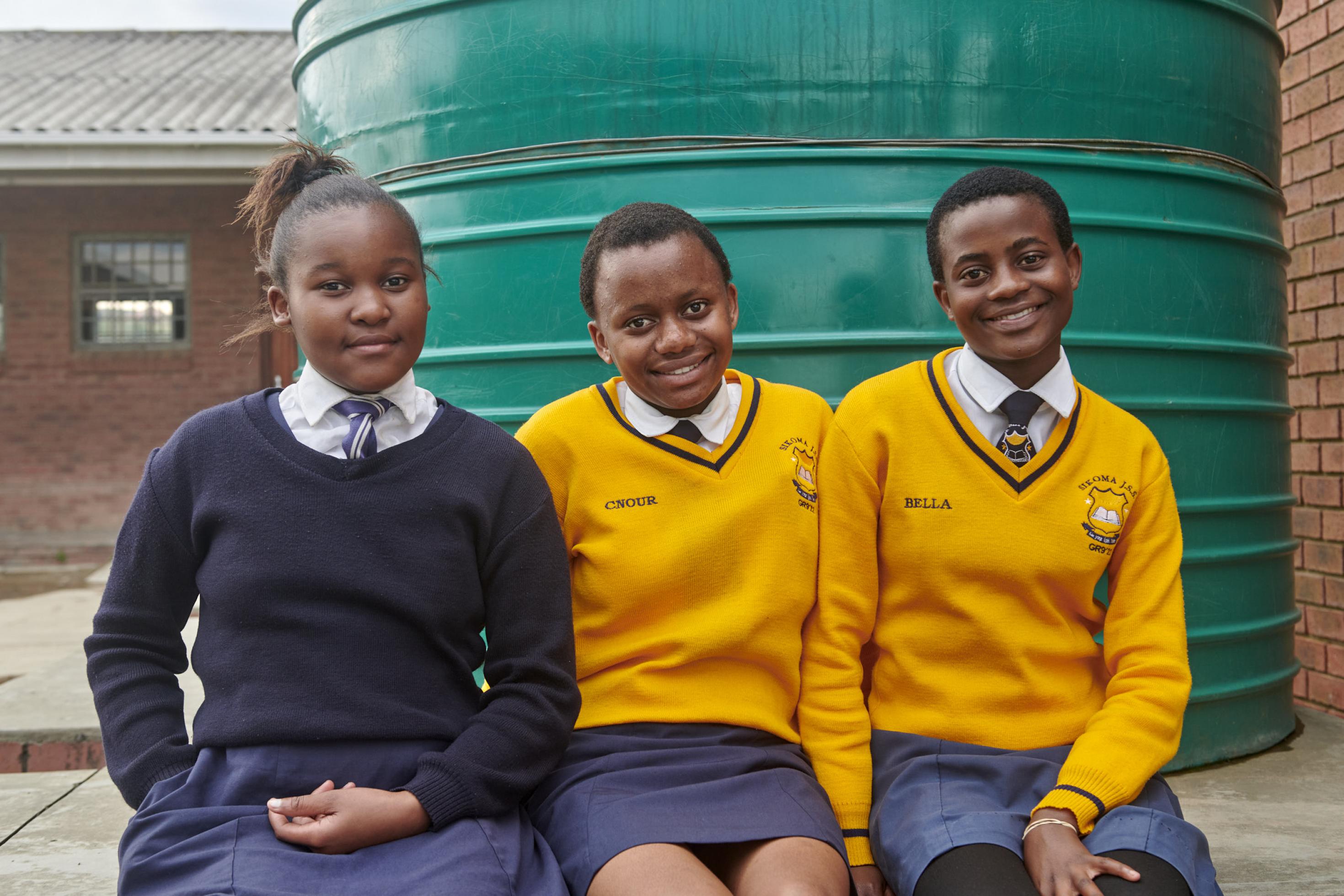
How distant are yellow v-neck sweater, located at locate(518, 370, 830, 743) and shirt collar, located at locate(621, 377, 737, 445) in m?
0.02

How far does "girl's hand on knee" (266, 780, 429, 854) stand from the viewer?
4.35 feet

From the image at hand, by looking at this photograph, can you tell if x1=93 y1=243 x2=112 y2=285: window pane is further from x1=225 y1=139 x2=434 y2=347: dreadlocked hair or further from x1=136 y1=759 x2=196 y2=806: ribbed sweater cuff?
x1=136 y1=759 x2=196 y2=806: ribbed sweater cuff

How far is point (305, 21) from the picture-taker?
2.79m

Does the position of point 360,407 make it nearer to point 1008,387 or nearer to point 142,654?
point 142,654

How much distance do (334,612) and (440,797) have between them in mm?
294

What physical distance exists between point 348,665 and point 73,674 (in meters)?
2.92

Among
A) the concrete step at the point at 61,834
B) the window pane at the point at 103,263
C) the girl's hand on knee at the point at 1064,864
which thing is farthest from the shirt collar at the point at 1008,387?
the window pane at the point at 103,263

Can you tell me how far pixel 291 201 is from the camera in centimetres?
169

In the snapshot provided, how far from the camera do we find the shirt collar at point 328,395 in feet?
5.05

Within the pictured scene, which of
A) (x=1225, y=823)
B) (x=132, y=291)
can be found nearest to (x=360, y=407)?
(x=1225, y=823)

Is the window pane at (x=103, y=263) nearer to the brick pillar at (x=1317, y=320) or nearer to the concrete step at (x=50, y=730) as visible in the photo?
the concrete step at (x=50, y=730)

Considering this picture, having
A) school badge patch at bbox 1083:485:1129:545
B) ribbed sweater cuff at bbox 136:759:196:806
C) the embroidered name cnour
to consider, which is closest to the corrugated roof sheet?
the embroidered name cnour

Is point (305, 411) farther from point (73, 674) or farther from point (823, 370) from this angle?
point (73, 674)

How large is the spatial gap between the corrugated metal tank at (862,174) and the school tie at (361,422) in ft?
2.67
